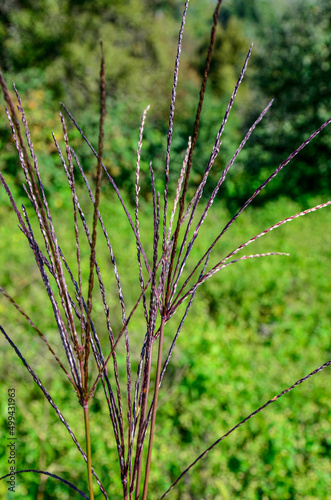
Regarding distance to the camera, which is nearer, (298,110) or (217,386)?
(217,386)

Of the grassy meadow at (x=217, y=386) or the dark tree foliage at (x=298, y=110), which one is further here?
the dark tree foliage at (x=298, y=110)

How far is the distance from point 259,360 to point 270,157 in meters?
5.90

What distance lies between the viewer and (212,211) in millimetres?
7363

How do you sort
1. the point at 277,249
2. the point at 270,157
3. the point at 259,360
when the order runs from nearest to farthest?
the point at 259,360
the point at 277,249
the point at 270,157

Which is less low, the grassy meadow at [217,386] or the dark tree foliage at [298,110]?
the dark tree foliage at [298,110]

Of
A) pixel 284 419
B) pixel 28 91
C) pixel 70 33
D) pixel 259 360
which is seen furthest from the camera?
pixel 70 33

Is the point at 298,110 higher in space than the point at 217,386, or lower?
higher

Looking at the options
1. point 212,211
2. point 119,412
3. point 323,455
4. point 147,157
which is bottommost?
point 119,412

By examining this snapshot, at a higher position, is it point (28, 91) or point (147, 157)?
point (28, 91)

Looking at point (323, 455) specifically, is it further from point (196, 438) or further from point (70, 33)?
point (70, 33)

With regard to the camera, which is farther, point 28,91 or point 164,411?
point 28,91

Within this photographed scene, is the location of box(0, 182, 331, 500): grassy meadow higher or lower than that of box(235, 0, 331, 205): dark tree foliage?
lower

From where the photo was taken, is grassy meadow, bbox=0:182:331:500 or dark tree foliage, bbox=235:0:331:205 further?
dark tree foliage, bbox=235:0:331:205

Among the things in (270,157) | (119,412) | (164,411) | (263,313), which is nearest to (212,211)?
(270,157)
